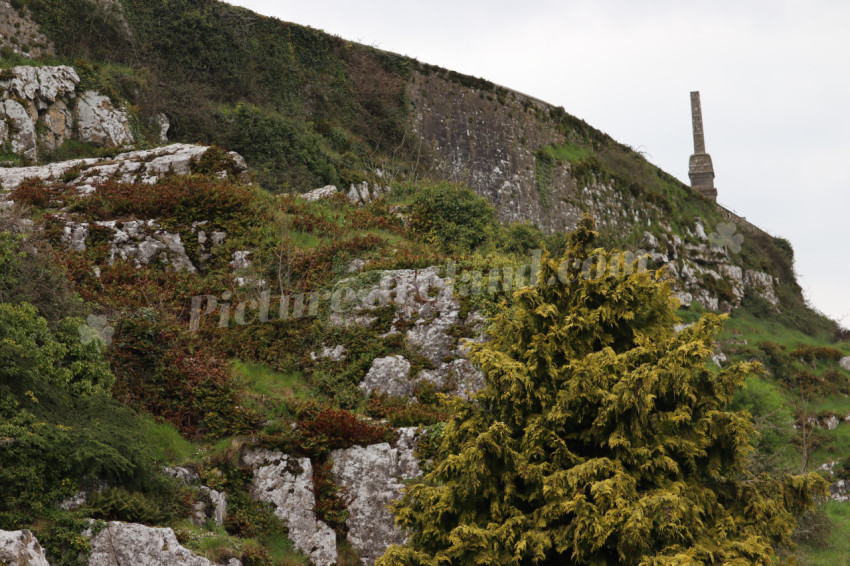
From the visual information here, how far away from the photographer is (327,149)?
26.0 meters

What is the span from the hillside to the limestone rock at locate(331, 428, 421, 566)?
31 mm

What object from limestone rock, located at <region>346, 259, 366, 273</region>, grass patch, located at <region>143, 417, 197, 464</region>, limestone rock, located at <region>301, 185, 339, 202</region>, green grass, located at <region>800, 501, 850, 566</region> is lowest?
green grass, located at <region>800, 501, 850, 566</region>

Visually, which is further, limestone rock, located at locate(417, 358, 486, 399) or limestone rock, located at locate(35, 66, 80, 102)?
limestone rock, located at locate(35, 66, 80, 102)

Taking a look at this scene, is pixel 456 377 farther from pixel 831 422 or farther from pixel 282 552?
pixel 831 422

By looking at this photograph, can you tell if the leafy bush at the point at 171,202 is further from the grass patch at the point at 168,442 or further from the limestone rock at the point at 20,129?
the grass patch at the point at 168,442

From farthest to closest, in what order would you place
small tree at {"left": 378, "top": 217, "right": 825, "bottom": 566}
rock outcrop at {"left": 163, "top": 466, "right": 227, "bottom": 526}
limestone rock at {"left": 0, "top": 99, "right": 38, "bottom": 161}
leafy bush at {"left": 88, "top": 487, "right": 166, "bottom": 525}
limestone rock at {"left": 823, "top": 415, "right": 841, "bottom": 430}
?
1. limestone rock at {"left": 823, "top": 415, "right": 841, "bottom": 430}
2. limestone rock at {"left": 0, "top": 99, "right": 38, "bottom": 161}
3. rock outcrop at {"left": 163, "top": 466, "right": 227, "bottom": 526}
4. leafy bush at {"left": 88, "top": 487, "right": 166, "bottom": 525}
5. small tree at {"left": 378, "top": 217, "right": 825, "bottom": 566}

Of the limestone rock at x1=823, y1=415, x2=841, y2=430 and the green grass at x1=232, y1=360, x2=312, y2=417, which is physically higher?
the green grass at x1=232, y1=360, x2=312, y2=417

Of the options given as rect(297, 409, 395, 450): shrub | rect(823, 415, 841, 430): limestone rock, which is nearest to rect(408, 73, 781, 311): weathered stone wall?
rect(823, 415, 841, 430): limestone rock

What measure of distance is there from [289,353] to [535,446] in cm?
728

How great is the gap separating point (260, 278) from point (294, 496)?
20.7 feet

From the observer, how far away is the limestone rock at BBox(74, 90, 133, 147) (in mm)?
20703

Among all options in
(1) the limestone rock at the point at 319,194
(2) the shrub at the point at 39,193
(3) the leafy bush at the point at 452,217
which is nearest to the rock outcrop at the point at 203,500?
(2) the shrub at the point at 39,193

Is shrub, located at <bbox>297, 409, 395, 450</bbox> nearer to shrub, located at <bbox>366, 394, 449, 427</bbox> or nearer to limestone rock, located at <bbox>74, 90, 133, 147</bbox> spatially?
shrub, located at <bbox>366, 394, 449, 427</bbox>

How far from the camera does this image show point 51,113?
66.3 ft
